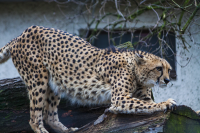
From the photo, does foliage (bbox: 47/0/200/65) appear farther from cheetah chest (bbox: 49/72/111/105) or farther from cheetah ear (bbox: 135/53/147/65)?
cheetah chest (bbox: 49/72/111/105)

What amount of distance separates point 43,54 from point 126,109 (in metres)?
1.31

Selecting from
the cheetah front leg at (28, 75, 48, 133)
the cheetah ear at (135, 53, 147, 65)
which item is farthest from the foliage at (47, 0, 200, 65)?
the cheetah front leg at (28, 75, 48, 133)

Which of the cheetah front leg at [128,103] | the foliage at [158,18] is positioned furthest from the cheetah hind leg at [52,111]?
the foliage at [158,18]

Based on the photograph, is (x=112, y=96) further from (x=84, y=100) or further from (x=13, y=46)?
(x=13, y=46)

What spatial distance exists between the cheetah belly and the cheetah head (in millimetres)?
359

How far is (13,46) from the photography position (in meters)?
3.17

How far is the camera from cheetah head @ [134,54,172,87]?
8.38 ft

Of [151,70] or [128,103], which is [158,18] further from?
[128,103]

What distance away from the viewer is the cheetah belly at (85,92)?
279cm

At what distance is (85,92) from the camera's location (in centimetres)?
288

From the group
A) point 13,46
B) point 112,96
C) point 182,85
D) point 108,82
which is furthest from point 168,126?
point 182,85

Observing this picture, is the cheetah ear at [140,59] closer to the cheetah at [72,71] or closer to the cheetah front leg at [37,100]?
the cheetah at [72,71]

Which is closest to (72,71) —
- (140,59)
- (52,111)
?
(52,111)

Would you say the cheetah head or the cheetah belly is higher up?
the cheetah head
